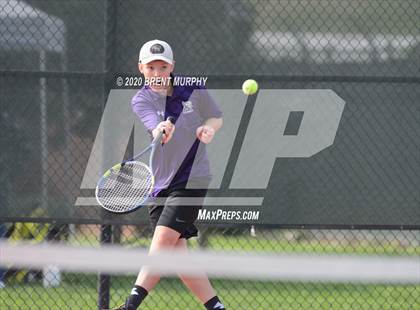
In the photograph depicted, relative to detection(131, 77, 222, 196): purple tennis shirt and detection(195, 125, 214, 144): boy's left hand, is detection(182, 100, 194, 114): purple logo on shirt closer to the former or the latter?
detection(131, 77, 222, 196): purple tennis shirt

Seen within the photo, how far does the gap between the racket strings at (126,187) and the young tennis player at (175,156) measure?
17 centimetres

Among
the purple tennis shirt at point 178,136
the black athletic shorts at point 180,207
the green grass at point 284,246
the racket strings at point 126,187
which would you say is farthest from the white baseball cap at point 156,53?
the green grass at point 284,246

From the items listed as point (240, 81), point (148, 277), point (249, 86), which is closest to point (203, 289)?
point (148, 277)

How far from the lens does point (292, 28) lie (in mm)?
5719

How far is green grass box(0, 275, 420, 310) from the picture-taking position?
6.38 metres

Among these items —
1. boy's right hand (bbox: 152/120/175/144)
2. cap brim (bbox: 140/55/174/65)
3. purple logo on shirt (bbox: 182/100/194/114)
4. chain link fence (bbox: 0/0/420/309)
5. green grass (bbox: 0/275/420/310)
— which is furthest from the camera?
green grass (bbox: 0/275/420/310)

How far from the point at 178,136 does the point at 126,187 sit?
17.1 inches

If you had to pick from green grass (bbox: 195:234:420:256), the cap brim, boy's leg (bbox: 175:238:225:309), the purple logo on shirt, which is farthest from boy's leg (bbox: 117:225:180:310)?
green grass (bbox: 195:234:420:256)

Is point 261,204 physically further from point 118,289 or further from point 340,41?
point 118,289

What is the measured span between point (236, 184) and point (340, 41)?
46.7 inches

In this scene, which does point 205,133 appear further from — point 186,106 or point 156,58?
point 156,58

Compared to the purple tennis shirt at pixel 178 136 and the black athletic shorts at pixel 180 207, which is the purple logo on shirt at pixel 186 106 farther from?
the black athletic shorts at pixel 180 207

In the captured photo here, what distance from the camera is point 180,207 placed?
4859 mm

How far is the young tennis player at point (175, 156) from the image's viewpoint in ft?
15.9
